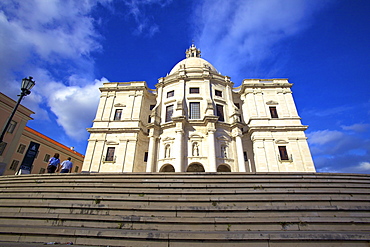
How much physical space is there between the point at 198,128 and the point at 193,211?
55.1 feet

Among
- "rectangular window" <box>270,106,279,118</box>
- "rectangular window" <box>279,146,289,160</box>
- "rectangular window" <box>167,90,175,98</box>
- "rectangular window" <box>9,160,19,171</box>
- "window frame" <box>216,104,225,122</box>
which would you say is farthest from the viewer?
"rectangular window" <box>167,90,175,98</box>

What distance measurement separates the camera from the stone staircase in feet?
16.3

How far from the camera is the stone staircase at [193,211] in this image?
496cm

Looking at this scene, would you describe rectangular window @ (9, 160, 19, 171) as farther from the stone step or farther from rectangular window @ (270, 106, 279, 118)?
rectangular window @ (270, 106, 279, 118)

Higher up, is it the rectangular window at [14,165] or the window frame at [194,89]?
the window frame at [194,89]

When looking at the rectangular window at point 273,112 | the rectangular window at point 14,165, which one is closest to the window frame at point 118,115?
the rectangular window at point 14,165

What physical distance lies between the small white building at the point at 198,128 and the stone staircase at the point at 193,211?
40.4 feet

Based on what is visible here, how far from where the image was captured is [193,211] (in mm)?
6156

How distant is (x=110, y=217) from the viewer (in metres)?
5.91

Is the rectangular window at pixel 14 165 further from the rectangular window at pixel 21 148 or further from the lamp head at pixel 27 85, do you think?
the lamp head at pixel 27 85

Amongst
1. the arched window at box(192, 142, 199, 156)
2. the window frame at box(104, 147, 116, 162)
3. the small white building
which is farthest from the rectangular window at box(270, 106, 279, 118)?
the window frame at box(104, 147, 116, 162)

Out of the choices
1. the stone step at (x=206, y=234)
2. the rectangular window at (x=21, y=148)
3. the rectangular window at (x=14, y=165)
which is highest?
the rectangular window at (x=21, y=148)

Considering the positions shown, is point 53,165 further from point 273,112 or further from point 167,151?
A: point 273,112

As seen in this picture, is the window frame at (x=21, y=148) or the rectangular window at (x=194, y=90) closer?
the rectangular window at (x=194, y=90)
